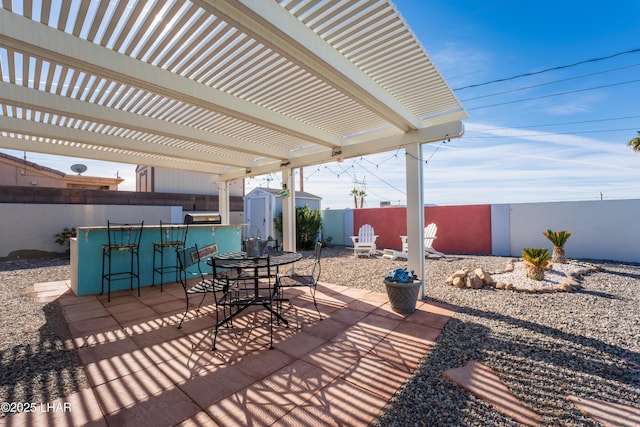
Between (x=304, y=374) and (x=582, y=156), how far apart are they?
1507cm

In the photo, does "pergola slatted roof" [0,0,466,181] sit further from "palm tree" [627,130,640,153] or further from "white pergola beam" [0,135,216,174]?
"palm tree" [627,130,640,153]

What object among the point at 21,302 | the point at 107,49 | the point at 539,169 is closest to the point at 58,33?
the point at 107,49

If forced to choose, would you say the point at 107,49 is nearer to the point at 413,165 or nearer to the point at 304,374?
the point at 304,374

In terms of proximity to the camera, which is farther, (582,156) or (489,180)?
(489,180)

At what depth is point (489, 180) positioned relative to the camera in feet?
48.3

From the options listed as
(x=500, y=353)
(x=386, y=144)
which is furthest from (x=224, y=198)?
(x=500, y=353)

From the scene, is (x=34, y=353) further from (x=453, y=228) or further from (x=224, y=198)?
(x=453, y=228)

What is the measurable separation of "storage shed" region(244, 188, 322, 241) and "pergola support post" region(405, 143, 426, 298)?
21.4 ft

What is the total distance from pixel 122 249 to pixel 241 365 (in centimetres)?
328

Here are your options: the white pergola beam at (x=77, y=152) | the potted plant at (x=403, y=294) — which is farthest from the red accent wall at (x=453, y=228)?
the white pergola beam at (x=77, y=152)

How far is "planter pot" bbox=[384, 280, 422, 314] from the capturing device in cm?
316

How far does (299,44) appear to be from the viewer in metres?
1.98

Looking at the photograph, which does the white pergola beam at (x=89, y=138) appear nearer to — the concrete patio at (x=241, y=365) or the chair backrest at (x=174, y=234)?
the chair backrest at (x=174, y=234)

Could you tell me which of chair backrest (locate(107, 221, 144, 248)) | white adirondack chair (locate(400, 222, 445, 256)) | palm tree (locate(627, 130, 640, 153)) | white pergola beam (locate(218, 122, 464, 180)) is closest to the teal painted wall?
white adirondack chair (locate(400, 222, 445, 256))
